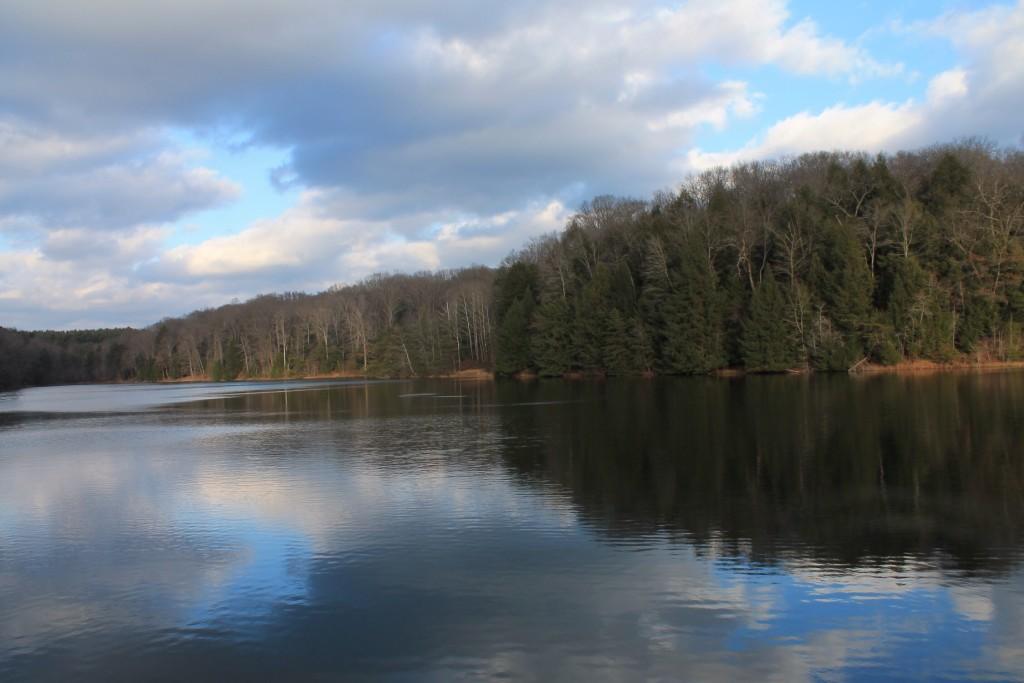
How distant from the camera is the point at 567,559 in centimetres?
1145

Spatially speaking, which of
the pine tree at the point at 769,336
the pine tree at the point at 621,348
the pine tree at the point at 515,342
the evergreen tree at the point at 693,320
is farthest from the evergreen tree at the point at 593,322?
the pine tree at the point at 769,336

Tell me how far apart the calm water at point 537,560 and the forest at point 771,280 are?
128 feet

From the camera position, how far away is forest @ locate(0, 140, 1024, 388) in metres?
59.5

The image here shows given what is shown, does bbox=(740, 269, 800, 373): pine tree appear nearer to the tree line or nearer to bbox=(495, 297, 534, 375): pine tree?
the tree line

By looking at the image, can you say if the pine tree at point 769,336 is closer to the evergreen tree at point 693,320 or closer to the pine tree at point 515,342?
the evergreen tree at point 693,320

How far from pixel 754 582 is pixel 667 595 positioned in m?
1.35

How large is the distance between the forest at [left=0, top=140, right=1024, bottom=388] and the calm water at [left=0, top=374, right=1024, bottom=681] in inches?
1538

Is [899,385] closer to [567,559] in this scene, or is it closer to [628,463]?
[628,463]

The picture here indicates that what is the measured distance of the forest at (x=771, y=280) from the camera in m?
59.5

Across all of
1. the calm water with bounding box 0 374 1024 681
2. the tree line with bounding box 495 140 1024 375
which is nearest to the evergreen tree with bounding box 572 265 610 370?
the tree line with bounding box 495 140 1024 375

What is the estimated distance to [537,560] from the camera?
11477 mm

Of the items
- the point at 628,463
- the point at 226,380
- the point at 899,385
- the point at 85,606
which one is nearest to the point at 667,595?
the point at 85,606

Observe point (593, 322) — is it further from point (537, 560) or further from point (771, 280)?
point (537, 560)

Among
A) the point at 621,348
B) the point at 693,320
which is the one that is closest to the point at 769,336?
the point at 693,320
